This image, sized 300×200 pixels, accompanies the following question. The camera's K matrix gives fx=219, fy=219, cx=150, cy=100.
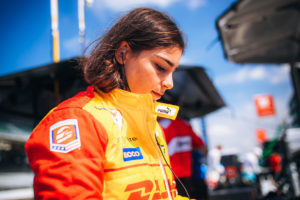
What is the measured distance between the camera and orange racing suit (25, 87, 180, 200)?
0.60m

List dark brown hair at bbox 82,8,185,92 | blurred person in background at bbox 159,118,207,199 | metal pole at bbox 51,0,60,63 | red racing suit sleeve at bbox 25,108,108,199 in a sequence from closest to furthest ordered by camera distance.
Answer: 1. red racing suit sleeve at bbox 25,108,108,199
2. dark brown hair at bbox 82,8,185,92
3. blurred person in background at bbox 159,118,207,199
4. metal pole at bbox 51,0,60,63

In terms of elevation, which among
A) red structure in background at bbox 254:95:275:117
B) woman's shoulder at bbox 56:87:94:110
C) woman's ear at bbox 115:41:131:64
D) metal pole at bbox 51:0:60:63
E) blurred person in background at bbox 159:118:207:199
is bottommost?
red structure in background at bbox 254:95:275:117

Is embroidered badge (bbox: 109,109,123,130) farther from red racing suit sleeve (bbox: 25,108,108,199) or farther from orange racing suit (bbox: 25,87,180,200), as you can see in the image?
red racing suit sleeve (bbox: 25,108,108,199)

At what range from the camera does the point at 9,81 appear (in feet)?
10.4

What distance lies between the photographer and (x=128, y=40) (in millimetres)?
993

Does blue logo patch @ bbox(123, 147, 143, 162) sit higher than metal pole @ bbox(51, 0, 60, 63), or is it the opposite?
metal pole @ bbox(51, 0, 60, 63)

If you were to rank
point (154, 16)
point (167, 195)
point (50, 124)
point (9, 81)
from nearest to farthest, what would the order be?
1. point (50, 124)
2. point (167, 195)
3. point (154, 16)
4. point (9, 81)

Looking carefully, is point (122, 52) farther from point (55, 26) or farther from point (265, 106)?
point (265, 106)

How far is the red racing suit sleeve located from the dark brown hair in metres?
0.24

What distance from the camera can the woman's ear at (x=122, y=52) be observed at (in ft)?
3.22

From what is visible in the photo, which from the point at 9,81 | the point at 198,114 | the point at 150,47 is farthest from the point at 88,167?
the point at 198,114

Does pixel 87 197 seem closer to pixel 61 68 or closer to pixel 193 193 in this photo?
pixel 61 68

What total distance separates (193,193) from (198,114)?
8.62 ft

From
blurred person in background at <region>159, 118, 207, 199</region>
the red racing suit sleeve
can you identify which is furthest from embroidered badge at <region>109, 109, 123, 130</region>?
A: blurred person in background at <region>159, 118, 207, 199</region>
